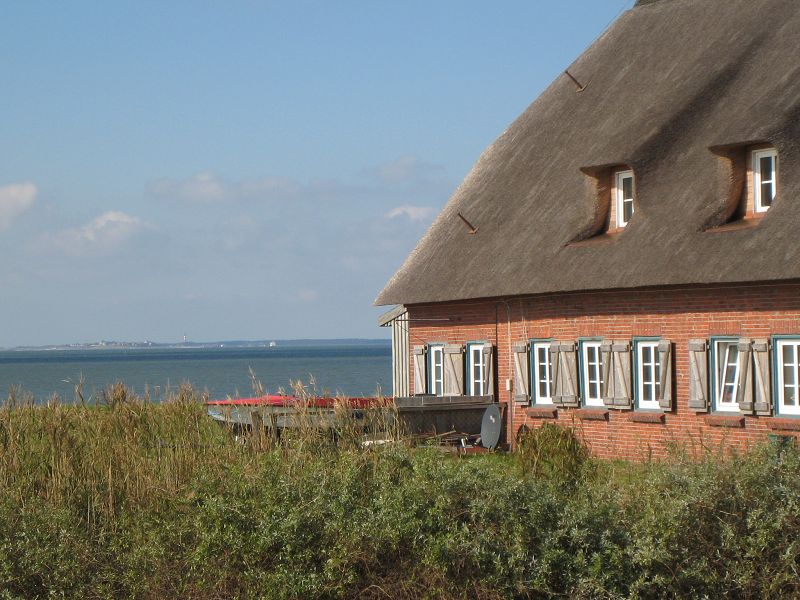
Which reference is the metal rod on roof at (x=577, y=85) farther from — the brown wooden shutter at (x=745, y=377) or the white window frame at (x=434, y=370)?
the brown wooden shutter at (x=745, y=377)

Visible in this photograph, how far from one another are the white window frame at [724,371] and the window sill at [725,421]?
6.5 inches

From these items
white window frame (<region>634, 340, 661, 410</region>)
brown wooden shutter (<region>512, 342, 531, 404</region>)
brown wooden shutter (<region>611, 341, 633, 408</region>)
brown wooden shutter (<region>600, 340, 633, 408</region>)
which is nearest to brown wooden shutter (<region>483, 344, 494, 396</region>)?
brown wooden shutter (<region>512, 342, 531, 404</region>)

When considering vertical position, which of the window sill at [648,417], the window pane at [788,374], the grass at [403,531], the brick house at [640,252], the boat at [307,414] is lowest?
the grass at [403,531]

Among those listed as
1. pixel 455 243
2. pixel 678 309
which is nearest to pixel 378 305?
pixel 455 243

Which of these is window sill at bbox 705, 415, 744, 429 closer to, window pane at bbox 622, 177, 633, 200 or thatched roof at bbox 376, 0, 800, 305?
thatched roof at bbox 376, 0, 800, 305

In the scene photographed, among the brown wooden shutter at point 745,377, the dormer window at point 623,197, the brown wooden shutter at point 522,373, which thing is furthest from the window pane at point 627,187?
the brown wooden shutter at point 745,377

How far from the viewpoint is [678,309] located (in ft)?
61.7

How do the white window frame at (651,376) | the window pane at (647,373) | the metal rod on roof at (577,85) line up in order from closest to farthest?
the white window frame at (651,376), the window pane at (647,373), the metal rod on roof at (577,85)

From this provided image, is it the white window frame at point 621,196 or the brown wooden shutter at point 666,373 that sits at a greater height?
the white window frame at point 621,196

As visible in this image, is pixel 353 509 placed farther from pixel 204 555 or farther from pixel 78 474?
pixel 78 474

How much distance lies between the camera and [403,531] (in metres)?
9.10

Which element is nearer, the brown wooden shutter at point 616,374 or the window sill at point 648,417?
the window sill at point 648,417

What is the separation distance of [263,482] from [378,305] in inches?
591

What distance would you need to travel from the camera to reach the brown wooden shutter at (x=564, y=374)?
20.8 m
